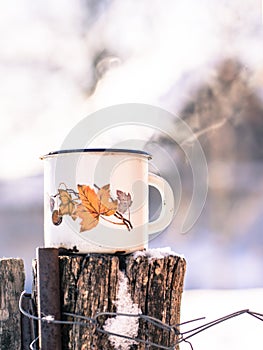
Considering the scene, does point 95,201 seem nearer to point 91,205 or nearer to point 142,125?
point 91,205

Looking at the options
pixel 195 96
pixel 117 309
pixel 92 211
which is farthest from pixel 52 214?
pixel 195 96

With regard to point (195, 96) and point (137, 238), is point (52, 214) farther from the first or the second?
point (195, 96)

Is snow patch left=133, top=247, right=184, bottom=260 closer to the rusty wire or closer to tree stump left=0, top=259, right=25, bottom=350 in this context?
the rusty wire

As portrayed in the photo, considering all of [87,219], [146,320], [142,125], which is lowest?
[146,320]

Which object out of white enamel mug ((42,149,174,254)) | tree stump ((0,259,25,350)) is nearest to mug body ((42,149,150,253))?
white enamel mug ((42,149,174,254))

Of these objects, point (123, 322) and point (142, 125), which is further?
point (142, 125)

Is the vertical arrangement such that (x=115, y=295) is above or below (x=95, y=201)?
below

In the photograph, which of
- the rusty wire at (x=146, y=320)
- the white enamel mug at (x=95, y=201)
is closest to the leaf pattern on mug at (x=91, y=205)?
the white enamel mug at (x=95, y=201)

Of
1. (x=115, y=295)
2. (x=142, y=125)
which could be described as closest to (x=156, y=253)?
(x=115, y=295)
